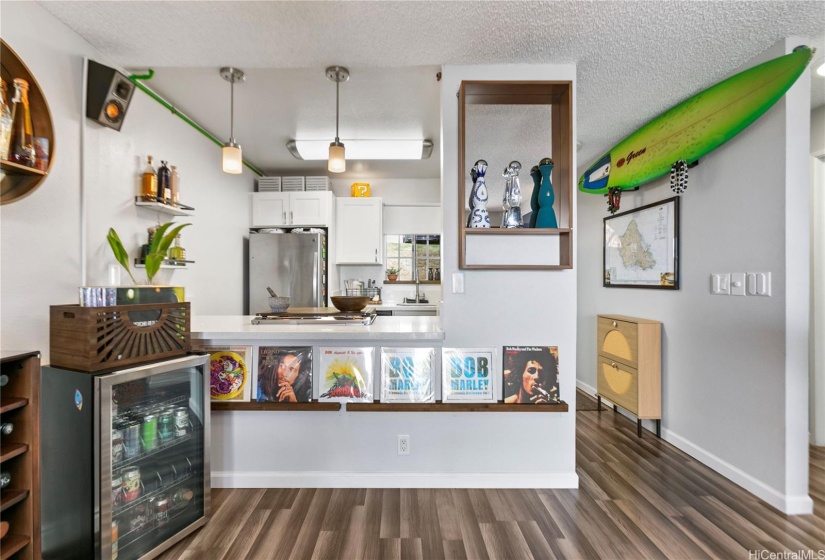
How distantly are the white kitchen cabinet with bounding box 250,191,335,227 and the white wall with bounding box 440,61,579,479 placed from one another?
91.2 inches

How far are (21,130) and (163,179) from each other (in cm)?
96

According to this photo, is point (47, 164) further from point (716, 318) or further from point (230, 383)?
point (716, 318)

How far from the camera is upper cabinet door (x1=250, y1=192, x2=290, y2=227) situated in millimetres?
4082

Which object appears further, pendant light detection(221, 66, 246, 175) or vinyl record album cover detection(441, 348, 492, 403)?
pendant light detection(221, 66, 246, 175)

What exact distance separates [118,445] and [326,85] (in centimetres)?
235

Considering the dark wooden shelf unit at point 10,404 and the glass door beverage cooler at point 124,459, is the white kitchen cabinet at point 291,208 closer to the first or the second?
the glass door beverage cooler at point 124,459

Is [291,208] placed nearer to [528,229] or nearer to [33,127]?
[33,127]

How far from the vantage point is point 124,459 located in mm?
1547

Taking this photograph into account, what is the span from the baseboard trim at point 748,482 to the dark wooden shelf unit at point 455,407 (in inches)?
45.3

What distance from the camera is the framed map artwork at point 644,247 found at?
108 inches

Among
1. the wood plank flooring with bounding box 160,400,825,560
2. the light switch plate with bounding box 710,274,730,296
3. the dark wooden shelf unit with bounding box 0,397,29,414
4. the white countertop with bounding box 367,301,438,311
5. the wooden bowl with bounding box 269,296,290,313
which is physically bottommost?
the wood plank flooring with bounding box 160,400,825,560

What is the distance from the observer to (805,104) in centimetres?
190

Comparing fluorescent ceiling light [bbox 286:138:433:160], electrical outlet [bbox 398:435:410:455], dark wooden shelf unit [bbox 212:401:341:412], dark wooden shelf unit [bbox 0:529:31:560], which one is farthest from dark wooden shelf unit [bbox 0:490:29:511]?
fluorescent ceiling light [bbox 286:138:433:160]

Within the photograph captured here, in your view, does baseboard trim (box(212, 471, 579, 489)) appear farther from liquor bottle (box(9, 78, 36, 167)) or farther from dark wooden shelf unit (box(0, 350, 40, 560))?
liquor bottle (box(9, 78, 36, 167))
